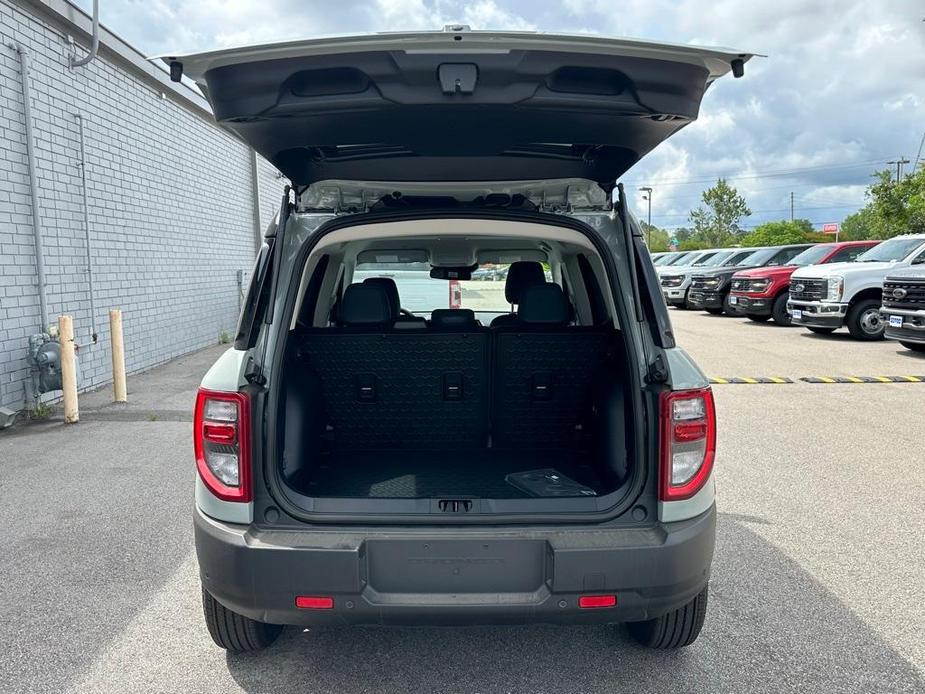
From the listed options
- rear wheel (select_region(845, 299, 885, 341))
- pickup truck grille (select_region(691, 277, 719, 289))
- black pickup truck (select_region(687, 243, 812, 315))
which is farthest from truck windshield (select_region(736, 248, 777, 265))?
rear wheel (select_region(845, 299, 885, 341))

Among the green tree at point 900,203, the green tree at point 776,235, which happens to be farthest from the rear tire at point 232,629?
the green tree at point 776,235

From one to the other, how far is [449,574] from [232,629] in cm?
94

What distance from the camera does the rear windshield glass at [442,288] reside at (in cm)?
441

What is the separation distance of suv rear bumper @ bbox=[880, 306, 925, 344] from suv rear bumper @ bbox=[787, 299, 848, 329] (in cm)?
192

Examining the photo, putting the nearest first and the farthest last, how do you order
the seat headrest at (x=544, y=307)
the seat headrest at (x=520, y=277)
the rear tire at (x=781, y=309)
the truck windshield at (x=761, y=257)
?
the seat headrest at (x=544, y=307) < the seat headrest at (x=520, y=277) < the rear tire at (x=781, y=309) < the truck windshield at (x=761, y=257)

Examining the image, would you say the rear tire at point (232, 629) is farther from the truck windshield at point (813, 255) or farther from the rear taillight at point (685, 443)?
the truck windshield at point (813, 255)

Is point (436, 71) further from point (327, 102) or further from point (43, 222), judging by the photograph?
point (43, 222)

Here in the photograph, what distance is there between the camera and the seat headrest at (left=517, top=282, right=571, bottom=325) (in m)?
3.33

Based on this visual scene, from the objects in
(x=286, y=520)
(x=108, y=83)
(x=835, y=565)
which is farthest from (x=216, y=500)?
(x=108, y=83)

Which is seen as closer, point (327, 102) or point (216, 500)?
point (327, 102)

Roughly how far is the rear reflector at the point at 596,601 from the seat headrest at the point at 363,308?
1597mm

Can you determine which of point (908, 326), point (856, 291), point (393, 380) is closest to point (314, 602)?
point (393, 380)

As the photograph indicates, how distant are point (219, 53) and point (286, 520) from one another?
1.44m

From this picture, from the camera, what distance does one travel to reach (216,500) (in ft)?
7.58
